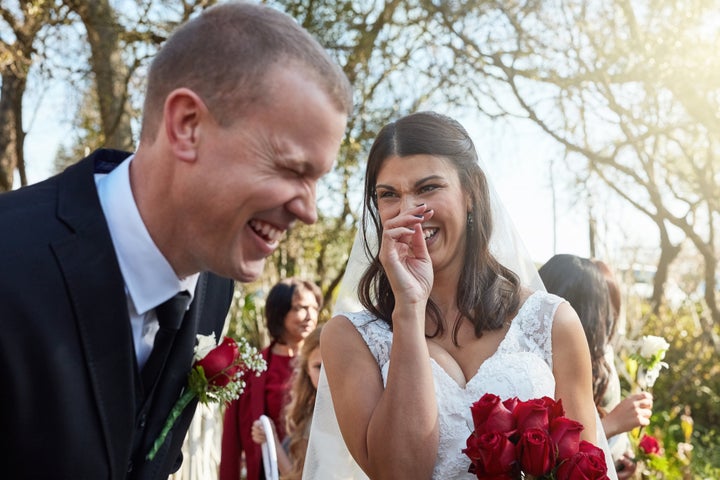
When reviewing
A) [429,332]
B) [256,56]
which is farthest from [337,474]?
[256,56]

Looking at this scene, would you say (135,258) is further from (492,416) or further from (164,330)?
(492,416)

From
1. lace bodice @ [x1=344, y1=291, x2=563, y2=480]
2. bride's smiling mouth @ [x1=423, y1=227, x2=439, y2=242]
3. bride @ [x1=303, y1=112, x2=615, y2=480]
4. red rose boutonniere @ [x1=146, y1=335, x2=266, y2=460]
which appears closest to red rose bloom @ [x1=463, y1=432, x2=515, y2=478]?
bride @ [x1=303, y1=112, x2=615, y2=480]

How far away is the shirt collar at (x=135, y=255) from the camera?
1.66 m

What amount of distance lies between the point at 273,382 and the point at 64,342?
3.89m

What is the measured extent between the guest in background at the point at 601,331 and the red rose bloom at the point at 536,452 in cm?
198

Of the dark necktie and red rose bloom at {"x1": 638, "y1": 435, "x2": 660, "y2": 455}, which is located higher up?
the dark necktie

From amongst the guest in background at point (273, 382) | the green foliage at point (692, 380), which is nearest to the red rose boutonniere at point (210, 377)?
the guest in background at point (273, 382)

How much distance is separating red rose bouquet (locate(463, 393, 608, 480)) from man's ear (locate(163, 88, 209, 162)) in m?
1.17

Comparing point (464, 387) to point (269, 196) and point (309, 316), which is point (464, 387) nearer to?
point (269, 196)

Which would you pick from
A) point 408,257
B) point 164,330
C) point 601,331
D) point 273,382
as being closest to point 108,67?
point 273,382

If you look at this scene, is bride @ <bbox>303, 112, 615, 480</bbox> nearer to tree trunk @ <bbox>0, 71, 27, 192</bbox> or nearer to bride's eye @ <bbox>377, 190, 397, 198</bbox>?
bride's eye @ <bbox>377, 190, 397, 198</bbox>

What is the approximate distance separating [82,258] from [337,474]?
202 centimetres

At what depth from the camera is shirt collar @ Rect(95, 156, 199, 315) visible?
5.45 feet

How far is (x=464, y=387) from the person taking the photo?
8.95 feet
